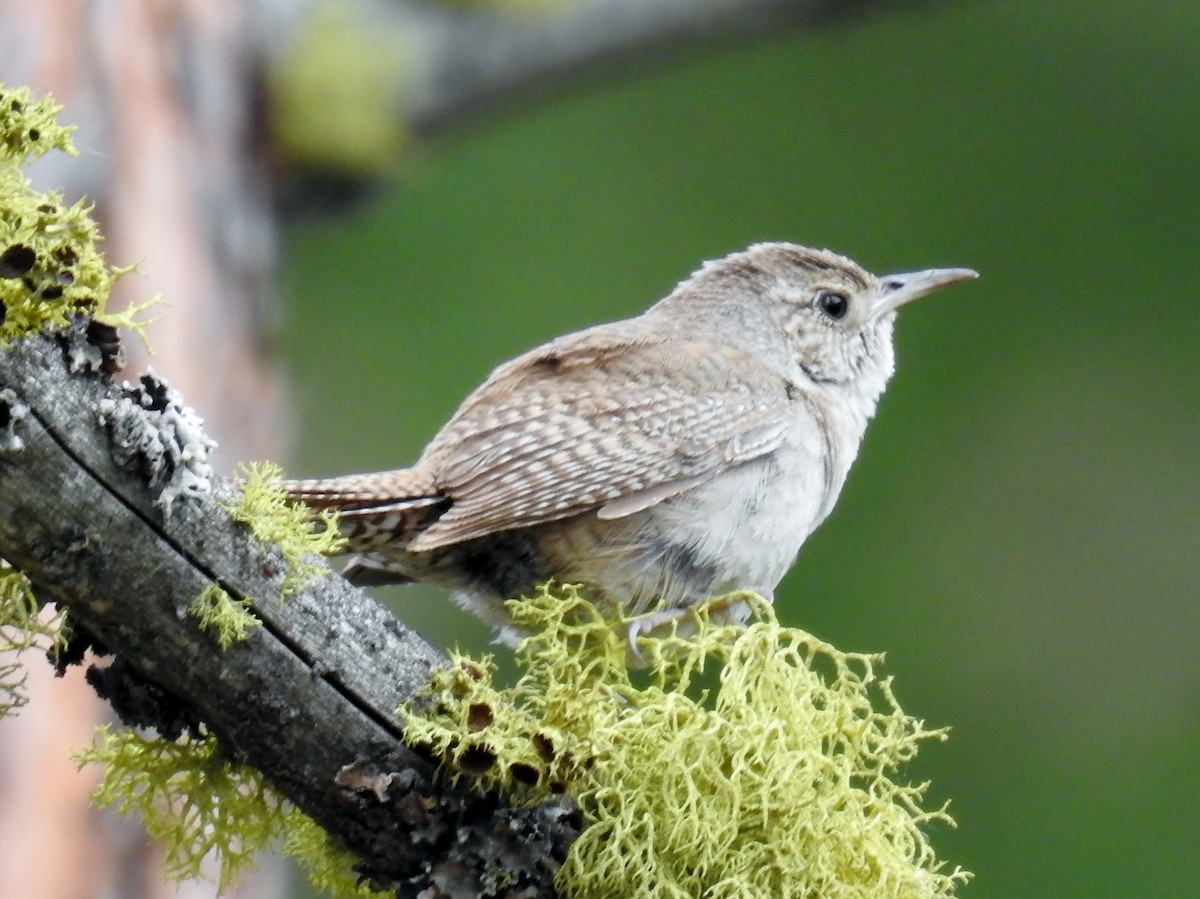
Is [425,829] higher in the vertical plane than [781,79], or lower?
lower

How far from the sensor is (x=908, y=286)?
12.9 ft

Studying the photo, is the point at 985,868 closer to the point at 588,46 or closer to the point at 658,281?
the point at 658,281

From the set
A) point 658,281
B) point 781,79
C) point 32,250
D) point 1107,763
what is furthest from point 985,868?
point 32,250

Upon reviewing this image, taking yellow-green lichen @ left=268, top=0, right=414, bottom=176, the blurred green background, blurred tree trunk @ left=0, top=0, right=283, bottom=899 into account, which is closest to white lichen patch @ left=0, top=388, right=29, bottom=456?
blurred tree trunk @ left=0, top=0, right=283, bottom=899

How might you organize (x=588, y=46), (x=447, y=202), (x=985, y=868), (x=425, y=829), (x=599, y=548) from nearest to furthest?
1. (x=425, y=829)
2. (x=599, y=548)
3. (x=588, y=46)
4. (x=985, y=868)
5. (x=447, y=202)

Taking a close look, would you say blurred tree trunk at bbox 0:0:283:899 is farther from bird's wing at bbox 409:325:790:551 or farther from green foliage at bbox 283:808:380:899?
green foliage at bbox 283:808:380:899

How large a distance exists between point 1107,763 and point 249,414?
5955 millimetres

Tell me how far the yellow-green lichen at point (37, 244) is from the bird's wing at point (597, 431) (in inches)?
39.5

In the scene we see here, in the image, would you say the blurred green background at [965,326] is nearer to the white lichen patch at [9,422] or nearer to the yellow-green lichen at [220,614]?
the yellow-green lichen at [220,614]

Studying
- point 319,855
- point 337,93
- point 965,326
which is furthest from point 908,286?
point 965,326

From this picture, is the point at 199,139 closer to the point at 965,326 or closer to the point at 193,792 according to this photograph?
the point at 193,792

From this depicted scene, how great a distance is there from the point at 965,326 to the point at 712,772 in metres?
7.40

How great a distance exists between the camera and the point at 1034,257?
9672mm

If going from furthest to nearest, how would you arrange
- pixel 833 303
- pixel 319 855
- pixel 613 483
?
pixel 833 303
pixel 613 483
pixel 319 855
